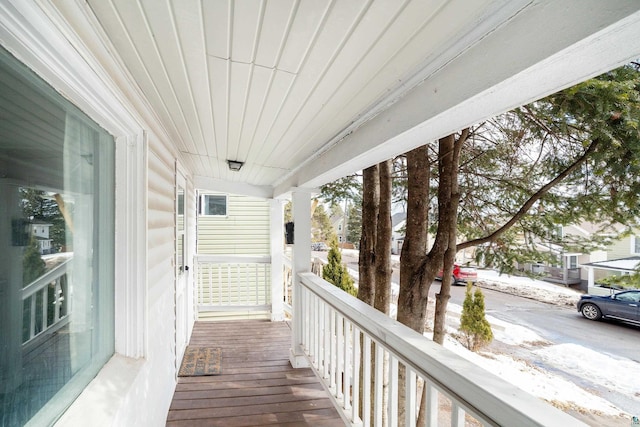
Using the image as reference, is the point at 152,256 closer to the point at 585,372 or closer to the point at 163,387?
the point at 163,387

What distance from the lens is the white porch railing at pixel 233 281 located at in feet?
18.3

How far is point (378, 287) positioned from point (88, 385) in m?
2.68

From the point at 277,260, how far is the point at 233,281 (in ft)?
4.86

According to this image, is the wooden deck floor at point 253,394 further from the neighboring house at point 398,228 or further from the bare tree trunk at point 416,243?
the neighboring house at point 398,228

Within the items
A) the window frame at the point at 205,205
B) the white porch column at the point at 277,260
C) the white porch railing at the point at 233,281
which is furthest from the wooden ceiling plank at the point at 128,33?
the window frame at the point at 205,205

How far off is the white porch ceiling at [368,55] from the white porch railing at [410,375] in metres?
0.96

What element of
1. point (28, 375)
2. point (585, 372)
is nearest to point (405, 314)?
point (28, 375)

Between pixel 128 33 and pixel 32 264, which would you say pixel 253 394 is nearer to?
pixel 32 264

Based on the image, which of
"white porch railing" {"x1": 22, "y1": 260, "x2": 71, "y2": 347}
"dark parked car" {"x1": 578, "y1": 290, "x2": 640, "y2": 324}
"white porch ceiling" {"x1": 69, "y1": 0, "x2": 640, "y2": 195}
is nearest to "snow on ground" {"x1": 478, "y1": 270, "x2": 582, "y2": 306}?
"dark parked car" {"x1": 578, "y1": 290, "x2": 640, "y2": 324}

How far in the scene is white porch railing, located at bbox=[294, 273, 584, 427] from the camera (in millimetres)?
991

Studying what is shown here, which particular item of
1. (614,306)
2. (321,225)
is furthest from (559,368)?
(321,225)

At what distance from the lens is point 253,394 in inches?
121

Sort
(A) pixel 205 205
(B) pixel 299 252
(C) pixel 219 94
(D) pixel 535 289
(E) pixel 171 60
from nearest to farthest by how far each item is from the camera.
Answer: (E) pixel 171 60, (C) pixel 219 94, (B) pixel 299 252, (A) pixel 205 205, (D) pixel 535 289

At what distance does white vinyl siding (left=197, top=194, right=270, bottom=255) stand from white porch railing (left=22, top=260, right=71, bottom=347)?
5.64 metres
